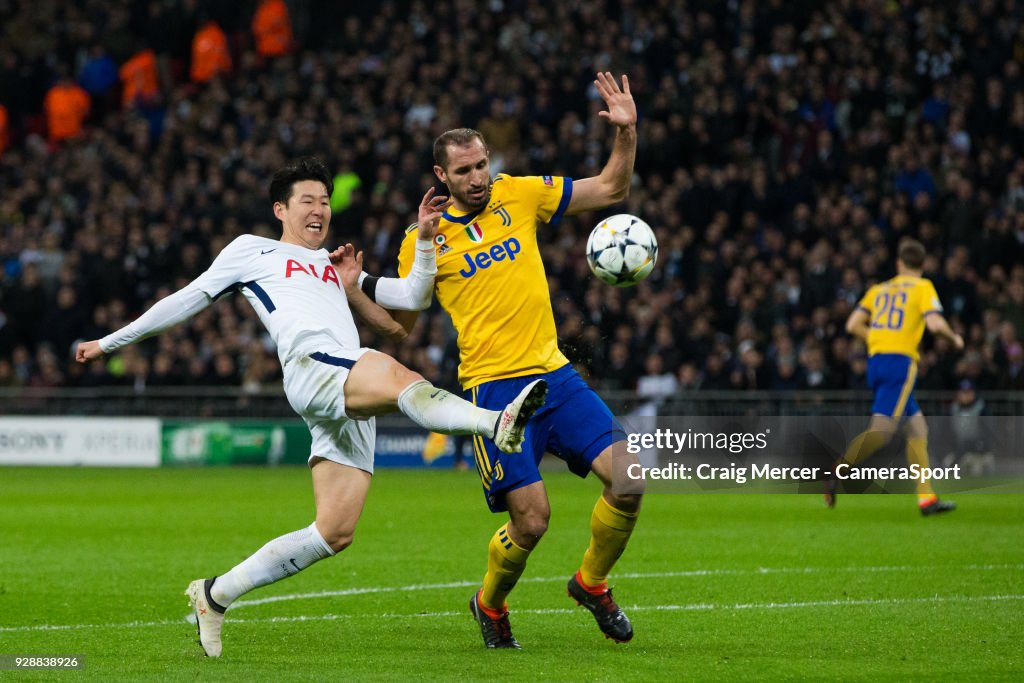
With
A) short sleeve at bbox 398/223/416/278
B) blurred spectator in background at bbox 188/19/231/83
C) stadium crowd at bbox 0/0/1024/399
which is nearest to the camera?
short sleeve at bbox 398/223/416/278

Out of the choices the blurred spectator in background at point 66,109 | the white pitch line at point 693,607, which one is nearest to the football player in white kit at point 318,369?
the white pitch line at point 693,607

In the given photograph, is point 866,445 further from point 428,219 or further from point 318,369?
point 318,369

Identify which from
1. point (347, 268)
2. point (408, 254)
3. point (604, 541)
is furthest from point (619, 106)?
point (604, 541)

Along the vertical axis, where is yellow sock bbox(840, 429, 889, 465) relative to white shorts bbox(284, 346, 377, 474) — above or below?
below

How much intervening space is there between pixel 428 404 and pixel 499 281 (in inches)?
47.2

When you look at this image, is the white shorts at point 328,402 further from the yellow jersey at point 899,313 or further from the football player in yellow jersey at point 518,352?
the yellow jersey at point 899,313

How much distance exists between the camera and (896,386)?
14438 mm

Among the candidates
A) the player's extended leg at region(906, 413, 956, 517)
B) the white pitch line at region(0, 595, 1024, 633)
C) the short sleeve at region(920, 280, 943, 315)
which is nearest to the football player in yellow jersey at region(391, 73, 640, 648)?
the white pitch line at region(0, 595, 1024, 633)

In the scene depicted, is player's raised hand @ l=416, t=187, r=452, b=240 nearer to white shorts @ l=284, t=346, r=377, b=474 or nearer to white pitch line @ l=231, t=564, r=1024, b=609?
white shorts @ l=284, t=346, r=377, b=474

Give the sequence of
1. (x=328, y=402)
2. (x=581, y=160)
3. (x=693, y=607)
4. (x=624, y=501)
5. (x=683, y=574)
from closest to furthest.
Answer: (x=328, y=402) < (x=624, y=501) < (x=693, y=607) < (x=683, y=574) < (x=581, y=160)

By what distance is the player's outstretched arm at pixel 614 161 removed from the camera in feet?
25.1

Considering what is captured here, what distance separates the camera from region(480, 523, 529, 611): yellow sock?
24.2 feet

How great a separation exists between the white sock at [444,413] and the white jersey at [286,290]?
0.60m

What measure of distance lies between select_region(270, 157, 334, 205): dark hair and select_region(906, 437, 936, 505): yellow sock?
8.41 metres
